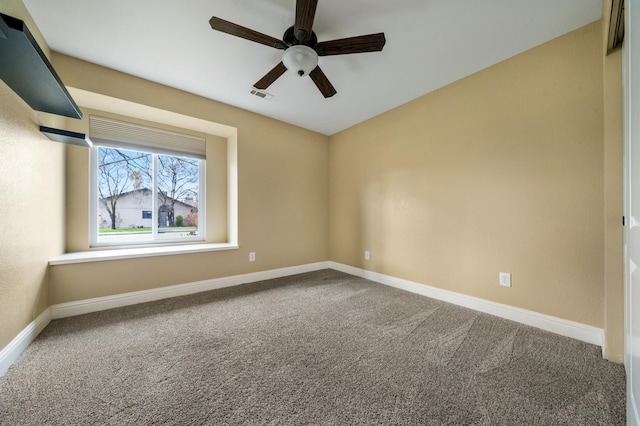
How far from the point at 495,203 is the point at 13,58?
3.43m

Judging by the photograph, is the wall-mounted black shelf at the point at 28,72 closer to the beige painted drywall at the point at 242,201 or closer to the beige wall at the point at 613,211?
the beige painted drywall at the point at 242,201

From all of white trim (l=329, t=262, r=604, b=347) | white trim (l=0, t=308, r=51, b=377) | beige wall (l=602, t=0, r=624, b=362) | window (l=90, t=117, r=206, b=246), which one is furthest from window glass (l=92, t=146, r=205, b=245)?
beige wall (l=602, t=0, r=624, b=362)

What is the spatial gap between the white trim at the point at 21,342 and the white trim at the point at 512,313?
3326 millimetres

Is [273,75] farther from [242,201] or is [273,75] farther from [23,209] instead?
[23,209]

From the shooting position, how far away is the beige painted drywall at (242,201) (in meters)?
2.25

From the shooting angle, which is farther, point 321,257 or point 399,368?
point 321,257

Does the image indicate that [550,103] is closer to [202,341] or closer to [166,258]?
[202,341]

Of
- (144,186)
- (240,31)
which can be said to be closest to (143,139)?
(144,186)

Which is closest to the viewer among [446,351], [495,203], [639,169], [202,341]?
[639,169]

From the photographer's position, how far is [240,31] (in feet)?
5.06

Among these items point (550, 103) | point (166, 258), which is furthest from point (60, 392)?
point (550, 103)

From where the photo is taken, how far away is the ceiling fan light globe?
1.67 metres

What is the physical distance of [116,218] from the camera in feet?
9.05

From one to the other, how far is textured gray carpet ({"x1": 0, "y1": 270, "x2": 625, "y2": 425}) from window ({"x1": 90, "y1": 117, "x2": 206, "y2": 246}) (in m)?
1.09
